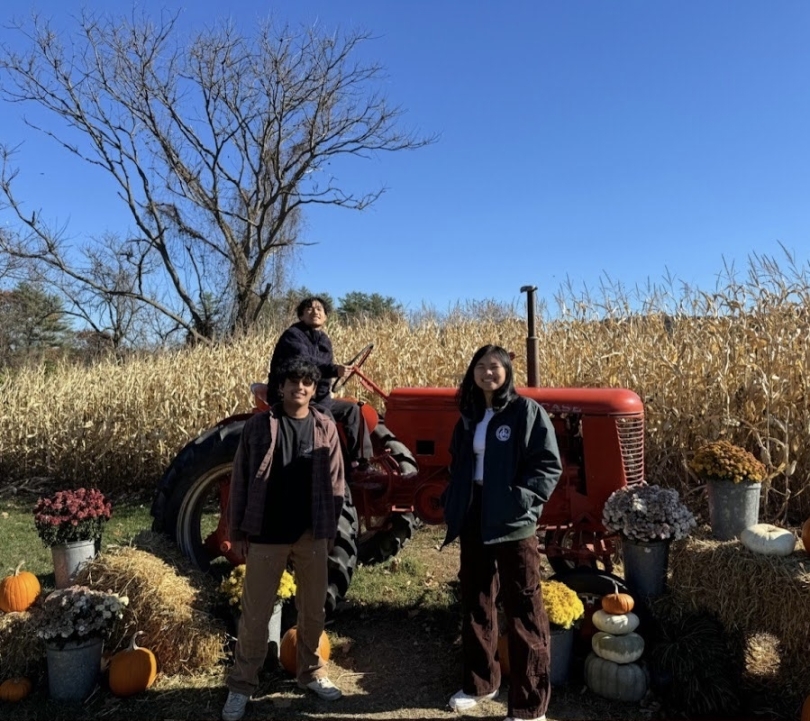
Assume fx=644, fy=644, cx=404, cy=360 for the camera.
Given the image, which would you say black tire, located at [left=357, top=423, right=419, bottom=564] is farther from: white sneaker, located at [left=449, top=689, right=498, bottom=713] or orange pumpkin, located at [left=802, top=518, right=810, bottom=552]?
orange pumpkin, located at [left=802, top=518, right=810, bottom=552]

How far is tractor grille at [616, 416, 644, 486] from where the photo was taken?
12.5 ft

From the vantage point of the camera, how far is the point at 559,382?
692cm

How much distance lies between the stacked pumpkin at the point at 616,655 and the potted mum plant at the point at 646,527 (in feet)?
1.03

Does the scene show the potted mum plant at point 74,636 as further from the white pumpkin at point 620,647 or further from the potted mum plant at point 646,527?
the potted mum plant at point 646,527

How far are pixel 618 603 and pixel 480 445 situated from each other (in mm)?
1149

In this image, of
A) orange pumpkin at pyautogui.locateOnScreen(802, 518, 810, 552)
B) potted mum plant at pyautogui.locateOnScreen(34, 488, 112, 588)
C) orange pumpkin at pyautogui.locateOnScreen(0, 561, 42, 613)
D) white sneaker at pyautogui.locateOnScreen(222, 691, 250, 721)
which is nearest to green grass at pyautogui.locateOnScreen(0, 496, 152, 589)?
potted mum plant at pyautogui.locateOnScreen(34, 488, 112, 588)

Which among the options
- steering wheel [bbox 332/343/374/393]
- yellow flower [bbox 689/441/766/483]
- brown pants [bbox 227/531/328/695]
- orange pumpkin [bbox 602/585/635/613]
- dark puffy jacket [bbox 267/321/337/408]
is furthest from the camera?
steering wheel [bbox 332/343/374/393]

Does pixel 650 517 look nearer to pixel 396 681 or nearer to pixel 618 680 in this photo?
pixel 618 680

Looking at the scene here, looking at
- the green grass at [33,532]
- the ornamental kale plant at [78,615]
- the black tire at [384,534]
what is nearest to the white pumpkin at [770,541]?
the black tire at [384,534]

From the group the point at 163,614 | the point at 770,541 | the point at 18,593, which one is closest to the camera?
the point at 770,541

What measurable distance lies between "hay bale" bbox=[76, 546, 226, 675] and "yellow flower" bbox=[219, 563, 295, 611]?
0.19 metres

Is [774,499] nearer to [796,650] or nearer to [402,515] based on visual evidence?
[796,650]

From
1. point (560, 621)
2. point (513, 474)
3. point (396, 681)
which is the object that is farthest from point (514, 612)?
point (396, 681)

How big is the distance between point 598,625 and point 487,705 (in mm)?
677
